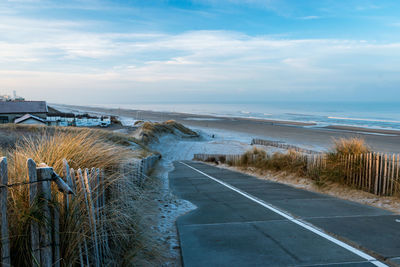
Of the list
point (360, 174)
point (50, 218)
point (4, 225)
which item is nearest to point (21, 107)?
point (360, 174)

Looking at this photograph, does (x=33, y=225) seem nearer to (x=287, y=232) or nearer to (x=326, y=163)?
(x=287, y=232)

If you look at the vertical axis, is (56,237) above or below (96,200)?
below

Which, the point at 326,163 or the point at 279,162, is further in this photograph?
the point at 279,162

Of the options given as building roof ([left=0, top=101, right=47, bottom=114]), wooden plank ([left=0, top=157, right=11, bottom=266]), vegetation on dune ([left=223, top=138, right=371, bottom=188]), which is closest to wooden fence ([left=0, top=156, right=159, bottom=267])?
wooden plank ([left=0, top=157, right=11, bottom=266])

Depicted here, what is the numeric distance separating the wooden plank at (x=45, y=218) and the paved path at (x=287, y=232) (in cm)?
214

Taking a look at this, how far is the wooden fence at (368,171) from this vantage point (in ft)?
28.1

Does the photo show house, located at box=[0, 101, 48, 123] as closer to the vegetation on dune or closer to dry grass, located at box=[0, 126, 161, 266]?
the vegetation on dune

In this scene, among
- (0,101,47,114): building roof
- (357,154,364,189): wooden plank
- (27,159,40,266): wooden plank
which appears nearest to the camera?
(27,159,40,266): wooden plank

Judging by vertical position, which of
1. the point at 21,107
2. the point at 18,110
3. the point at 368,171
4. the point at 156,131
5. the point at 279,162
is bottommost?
the point at 156,131

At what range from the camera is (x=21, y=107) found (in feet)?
163

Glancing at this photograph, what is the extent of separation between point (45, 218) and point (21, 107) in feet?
173

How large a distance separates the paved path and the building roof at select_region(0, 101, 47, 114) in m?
47.6

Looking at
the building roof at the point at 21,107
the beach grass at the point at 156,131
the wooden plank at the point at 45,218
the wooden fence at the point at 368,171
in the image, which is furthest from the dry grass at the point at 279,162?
the building roof at the point at 21,107

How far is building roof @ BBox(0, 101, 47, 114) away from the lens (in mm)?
48688
